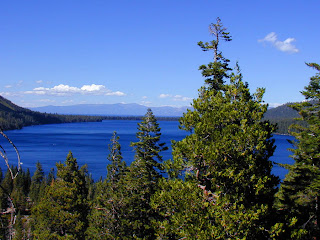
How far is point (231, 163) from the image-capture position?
10625mm

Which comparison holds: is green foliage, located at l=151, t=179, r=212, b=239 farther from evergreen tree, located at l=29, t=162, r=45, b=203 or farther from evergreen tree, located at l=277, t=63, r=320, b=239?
evergreen tree, located at l=29, t=162, r=45, b=203

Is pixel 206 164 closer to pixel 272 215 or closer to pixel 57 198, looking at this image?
pixel 272 215

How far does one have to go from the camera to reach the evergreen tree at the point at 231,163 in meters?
9.88

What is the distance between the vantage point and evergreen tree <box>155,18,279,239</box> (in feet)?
32.4

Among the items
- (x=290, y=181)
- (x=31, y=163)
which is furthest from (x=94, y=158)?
(x=290, y=181)

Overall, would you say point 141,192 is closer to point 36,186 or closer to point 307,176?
point 307,176

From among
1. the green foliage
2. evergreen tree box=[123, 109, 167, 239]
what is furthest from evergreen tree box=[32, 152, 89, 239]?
the green foliage

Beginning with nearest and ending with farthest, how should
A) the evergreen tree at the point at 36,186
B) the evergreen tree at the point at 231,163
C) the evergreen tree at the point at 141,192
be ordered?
the evergreen tree at the point at 231,163 < the evergreen tree at the point at 141,192 < the evergreen tree at the point at 36,186

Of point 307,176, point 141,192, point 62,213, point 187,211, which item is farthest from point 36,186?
point 187,211

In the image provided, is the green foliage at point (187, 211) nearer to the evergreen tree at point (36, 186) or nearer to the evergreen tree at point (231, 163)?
the evergreen tree at point (231, 163)

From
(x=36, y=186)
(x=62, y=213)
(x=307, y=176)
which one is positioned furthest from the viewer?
(x=36, y=186)

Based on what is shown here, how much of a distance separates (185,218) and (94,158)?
109 metres

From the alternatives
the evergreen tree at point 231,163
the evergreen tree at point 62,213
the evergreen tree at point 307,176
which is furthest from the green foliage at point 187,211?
the evergreen tree at point 62,213

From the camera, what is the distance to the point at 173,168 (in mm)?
11797
